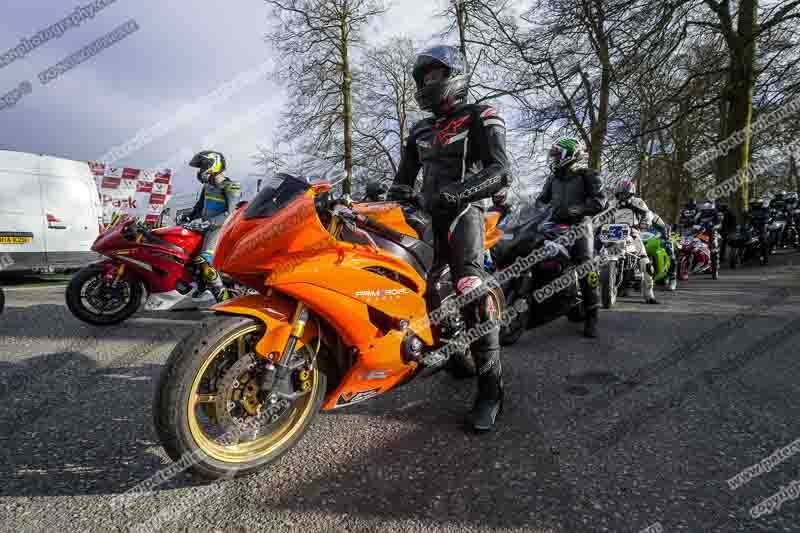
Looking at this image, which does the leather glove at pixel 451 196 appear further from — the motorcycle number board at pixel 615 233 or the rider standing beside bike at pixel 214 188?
the motorcycle number board at pixel 615 233

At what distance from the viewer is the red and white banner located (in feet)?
39.9

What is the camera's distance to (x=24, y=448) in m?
2.32

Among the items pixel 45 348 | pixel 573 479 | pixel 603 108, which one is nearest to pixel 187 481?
pixel 573 479

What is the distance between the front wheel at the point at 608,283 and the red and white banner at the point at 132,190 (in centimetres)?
1099

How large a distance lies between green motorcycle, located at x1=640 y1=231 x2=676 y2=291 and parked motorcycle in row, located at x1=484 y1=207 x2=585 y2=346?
4158 mm

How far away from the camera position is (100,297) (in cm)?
519

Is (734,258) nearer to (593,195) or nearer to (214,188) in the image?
(593,195)

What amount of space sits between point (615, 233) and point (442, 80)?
16.3 ft

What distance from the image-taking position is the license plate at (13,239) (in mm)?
8352

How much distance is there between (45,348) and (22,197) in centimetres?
615

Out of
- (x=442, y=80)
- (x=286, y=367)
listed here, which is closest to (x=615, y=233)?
(x=442, y=80)

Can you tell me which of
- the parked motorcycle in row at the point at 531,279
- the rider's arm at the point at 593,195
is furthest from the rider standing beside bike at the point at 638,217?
the parked motorcycle in row at the point at 531,279

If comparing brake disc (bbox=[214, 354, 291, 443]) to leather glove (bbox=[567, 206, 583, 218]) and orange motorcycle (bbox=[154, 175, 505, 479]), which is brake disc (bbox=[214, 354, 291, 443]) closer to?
orange motorcycle (bbox=[154, 175, 505, 479])

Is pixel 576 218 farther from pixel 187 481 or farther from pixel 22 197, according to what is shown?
pixel 22 197
